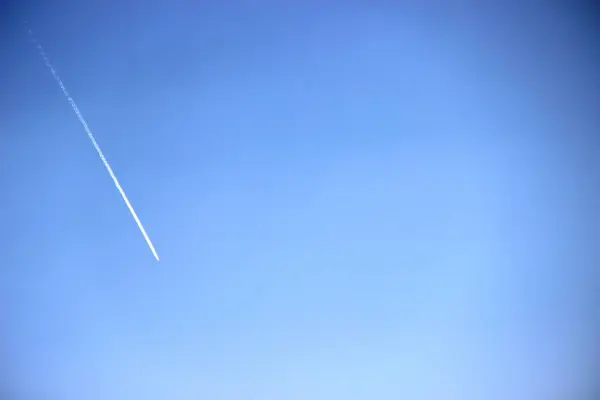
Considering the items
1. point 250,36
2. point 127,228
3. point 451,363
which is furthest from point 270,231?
point 451,363

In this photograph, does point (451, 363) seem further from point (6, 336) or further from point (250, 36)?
point (6, 336)

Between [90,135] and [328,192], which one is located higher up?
[90,135]

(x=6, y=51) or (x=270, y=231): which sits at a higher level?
(x=6, y=51)

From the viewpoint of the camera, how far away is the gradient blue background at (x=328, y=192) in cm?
168

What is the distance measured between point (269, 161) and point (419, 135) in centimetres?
53

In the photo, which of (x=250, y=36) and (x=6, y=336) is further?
(x=6, y=336)

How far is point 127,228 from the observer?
175 cm

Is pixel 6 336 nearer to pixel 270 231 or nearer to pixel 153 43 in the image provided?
pixel 270 231

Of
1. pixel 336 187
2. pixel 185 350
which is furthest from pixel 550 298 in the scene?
pixel 185 350

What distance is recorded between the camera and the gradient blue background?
1.68m

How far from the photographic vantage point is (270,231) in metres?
1.71

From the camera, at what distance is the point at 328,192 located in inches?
66.7

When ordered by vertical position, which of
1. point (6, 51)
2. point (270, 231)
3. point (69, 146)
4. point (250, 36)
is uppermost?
point (6, 51)

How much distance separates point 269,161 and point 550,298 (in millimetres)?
1098
